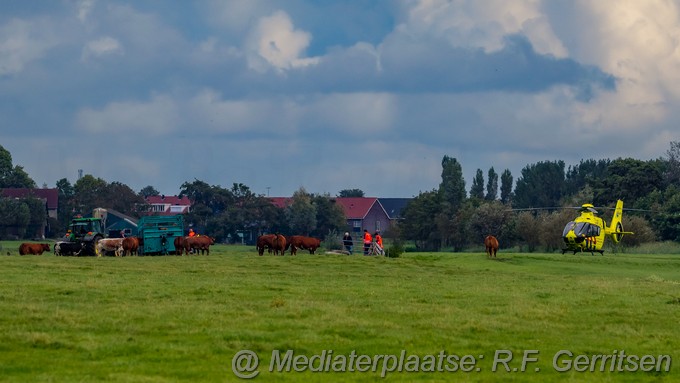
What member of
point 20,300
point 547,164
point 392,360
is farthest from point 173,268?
point 547,164

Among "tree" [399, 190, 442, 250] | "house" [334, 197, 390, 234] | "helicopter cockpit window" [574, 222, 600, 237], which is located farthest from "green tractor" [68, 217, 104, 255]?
"house" [334, 197, 390, 234]

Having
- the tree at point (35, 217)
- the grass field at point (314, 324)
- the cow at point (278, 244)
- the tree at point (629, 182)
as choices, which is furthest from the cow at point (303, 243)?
the tree at point (35, 217)

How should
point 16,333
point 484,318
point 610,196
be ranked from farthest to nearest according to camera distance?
point 610,196
point 484,318
point 16,333

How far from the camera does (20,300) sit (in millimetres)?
25406

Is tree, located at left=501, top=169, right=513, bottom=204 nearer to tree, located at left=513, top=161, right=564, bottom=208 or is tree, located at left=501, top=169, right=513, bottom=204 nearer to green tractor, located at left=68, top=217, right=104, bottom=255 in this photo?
tree, located at left=513, top=161, right=564, bottom=208

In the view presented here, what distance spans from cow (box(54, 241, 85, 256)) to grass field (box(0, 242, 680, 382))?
25.6m

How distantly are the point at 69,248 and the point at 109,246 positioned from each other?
109 inches

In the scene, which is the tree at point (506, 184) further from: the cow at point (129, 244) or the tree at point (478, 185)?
the cow at point (129, 244)

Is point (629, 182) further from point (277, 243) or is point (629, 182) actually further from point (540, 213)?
point (277, 243)

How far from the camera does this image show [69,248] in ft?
207

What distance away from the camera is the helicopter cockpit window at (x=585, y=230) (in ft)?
199

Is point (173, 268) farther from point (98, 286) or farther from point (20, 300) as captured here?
point (20, 300)

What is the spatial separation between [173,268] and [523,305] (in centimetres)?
1758

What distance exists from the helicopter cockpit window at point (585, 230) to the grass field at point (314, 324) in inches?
901
